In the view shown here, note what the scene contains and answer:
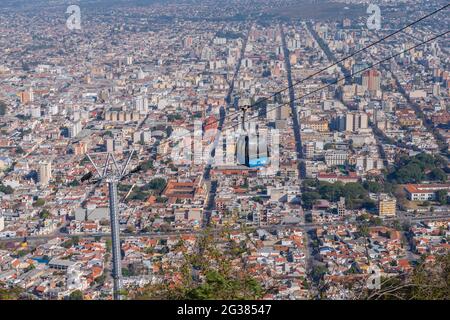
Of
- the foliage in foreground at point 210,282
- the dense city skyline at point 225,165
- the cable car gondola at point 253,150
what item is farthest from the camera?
the cable car gondola at point 253,150

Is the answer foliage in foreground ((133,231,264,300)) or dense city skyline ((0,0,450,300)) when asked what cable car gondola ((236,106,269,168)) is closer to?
dense city skyline ((0,0,450,300))

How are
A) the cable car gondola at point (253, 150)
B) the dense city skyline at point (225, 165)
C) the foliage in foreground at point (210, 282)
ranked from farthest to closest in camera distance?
the cable car gondola at point (253, 150)
the dense city skyline at point (225, 165)
the foliage in foreground at point (210, 282)

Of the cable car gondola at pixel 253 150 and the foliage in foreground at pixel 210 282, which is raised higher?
the cable car gondola at pixel 253 150

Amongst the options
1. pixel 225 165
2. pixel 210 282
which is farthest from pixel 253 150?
pixel 225 165

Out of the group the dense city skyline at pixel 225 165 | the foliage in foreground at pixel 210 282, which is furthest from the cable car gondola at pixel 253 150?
the foliage in foreground at pixel 210 282

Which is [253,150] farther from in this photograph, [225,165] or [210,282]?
[225,165]

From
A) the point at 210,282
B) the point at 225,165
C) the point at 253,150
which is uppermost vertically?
the point at 253,150

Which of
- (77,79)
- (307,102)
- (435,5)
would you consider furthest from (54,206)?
(435,5)

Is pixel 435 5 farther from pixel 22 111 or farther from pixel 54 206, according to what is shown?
pixel 54 206

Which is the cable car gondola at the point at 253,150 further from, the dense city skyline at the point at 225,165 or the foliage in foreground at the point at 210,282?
the foliage in foreground at the point at 210,282

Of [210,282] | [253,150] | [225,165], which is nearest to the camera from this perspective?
[210,282]

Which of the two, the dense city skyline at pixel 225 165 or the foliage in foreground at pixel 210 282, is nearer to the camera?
the foliage in foreground at pixel 210 282
